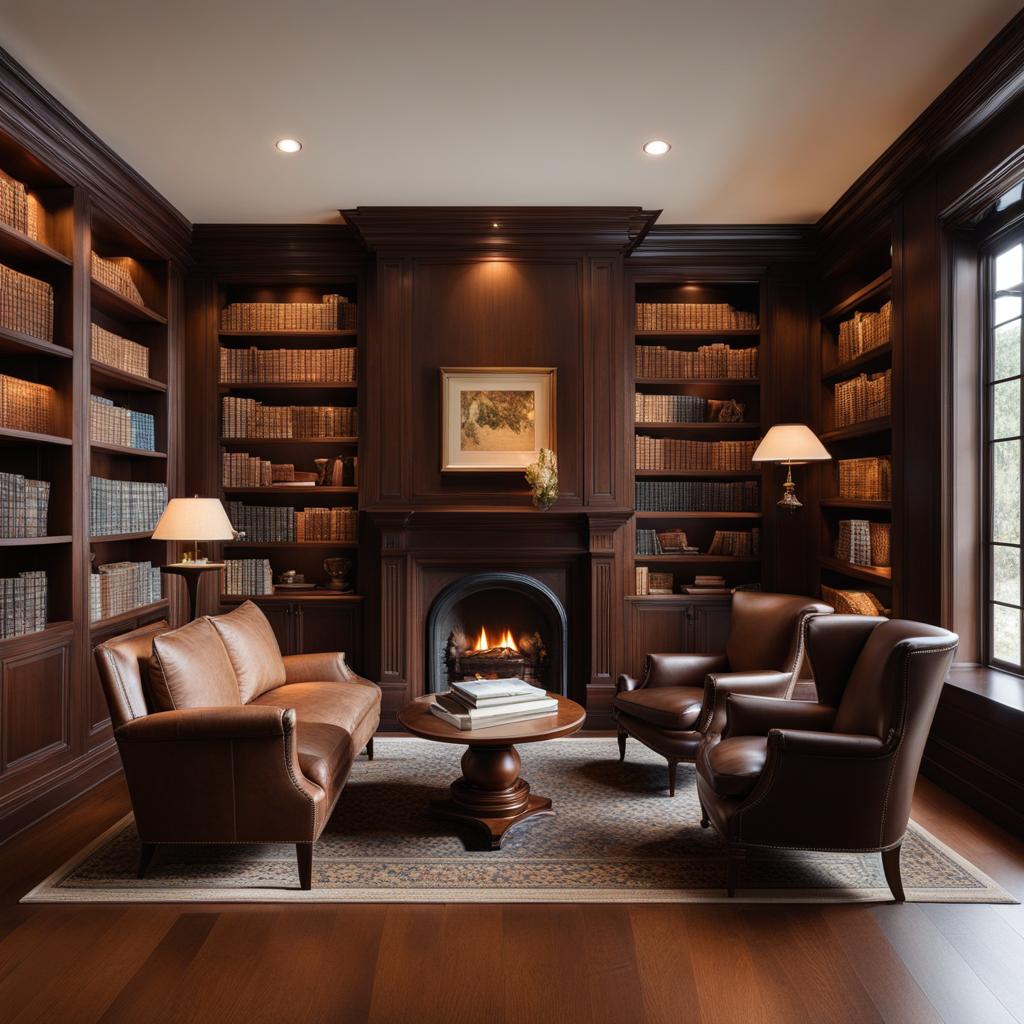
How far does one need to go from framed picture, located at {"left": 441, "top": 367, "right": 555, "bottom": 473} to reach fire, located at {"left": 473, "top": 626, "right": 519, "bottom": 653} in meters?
1.09

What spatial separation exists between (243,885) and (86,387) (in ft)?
8.31

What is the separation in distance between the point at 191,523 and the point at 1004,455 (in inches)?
153

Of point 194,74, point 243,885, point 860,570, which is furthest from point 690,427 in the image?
point 243,885

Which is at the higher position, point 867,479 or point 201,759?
point 867,479

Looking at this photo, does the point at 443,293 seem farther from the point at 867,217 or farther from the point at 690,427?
the point at 867,217

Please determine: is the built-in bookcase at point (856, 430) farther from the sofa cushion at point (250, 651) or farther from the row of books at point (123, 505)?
the row of books at point (123, 505)

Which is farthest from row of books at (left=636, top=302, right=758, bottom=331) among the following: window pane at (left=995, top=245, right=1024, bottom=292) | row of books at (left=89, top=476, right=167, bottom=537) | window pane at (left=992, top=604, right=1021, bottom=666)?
row of books at (left=89, top=476, right=167, bottom=537)

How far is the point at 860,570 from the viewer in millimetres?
4590

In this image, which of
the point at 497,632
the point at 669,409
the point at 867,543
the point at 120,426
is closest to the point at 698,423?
the point at 669,409

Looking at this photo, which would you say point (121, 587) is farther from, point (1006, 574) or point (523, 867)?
point (1006, 574)

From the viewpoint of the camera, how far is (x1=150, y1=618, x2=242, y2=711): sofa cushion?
290 cm

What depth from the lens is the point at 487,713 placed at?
3.22 metres

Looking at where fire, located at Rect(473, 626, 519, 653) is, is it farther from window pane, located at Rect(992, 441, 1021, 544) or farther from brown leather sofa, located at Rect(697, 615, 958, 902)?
window pane, located at Rect(992, 441, 1021, 544)

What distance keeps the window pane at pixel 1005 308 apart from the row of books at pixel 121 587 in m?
4.58
